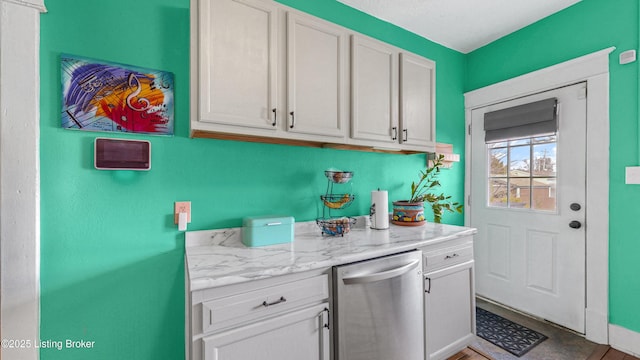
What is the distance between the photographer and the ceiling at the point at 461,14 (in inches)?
79.5

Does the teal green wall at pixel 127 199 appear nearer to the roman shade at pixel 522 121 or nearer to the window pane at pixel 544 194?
the roman shade at pixel 522 121

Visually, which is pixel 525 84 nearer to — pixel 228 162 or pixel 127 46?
pixel 228 162

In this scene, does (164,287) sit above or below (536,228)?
below

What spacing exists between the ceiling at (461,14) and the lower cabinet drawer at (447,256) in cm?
183

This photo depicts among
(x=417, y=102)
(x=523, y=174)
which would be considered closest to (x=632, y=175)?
(x=523, y=174)

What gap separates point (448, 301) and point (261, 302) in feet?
4.14

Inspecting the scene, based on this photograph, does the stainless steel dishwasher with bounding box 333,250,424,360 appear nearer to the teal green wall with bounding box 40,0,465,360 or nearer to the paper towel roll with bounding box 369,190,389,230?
the paper towel roll with bounding box 369,190,389,230

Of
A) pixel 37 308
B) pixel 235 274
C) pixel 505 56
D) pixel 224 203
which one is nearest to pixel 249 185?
pixel 224 203

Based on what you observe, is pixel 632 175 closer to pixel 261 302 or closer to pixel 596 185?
pixel 596 185

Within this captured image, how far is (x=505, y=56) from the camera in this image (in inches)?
97.6

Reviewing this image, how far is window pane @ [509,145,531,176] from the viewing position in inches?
91.1

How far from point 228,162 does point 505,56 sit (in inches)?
106

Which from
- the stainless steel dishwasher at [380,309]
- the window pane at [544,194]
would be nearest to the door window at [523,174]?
the window pane at [544,194]

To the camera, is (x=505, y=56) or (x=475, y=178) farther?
(x=475, y=178)
